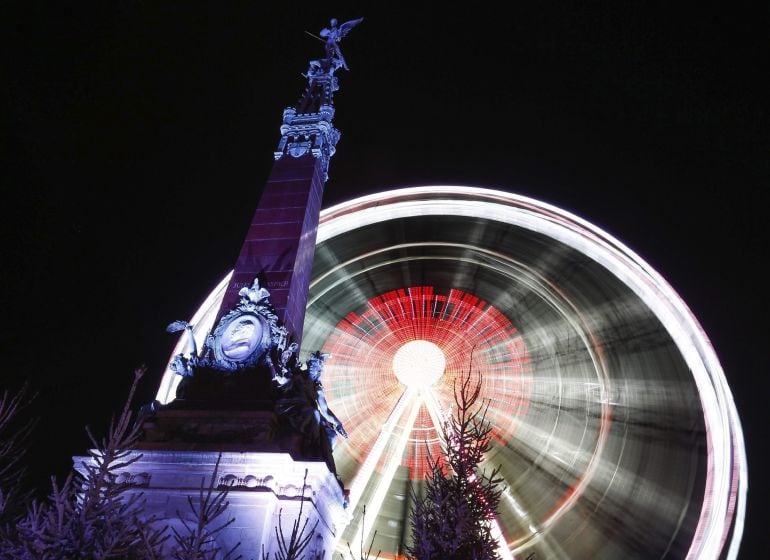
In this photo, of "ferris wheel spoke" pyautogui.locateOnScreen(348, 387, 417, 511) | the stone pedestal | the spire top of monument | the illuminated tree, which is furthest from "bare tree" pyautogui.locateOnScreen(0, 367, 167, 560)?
the spire top of monument

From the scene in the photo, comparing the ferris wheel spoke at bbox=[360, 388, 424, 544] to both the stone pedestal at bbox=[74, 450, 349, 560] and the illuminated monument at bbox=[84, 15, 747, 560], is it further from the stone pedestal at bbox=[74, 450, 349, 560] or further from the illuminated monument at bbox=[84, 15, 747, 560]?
the stone pedestal at bbox=[74, 450, 349, 560]

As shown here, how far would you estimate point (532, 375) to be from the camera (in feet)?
Result: 46.7

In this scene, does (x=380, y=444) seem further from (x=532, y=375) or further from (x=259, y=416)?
(x=259, y=416)

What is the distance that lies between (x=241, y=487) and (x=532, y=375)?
8.57 metres

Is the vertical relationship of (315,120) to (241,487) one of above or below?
above

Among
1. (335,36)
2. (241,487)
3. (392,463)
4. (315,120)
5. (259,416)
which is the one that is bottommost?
(241,487)

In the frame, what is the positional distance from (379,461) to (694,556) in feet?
24.2

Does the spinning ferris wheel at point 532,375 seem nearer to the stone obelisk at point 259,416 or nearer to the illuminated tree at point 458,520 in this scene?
the stone obelisk at point 259,416

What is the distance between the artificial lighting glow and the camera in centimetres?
1420

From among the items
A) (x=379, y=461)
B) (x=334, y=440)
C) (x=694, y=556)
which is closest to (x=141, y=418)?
(x=334, y=440)

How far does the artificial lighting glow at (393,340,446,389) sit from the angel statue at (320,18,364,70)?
32.7ft

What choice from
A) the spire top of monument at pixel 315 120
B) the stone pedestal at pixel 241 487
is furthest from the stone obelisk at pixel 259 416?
the spire top of monument at pixel 315 120

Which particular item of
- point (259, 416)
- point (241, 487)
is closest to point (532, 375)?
point (259, 416)

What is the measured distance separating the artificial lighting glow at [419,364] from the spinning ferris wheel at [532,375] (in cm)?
4
